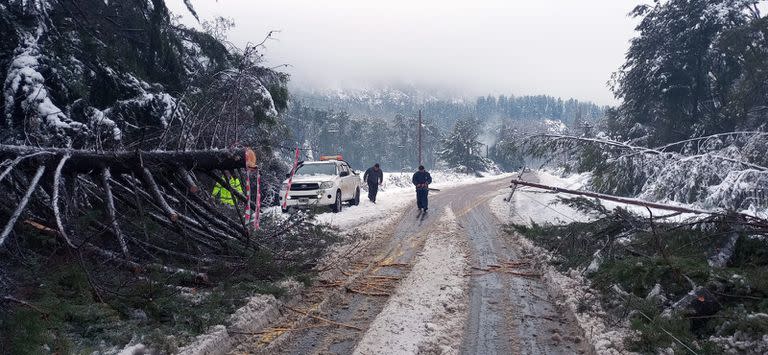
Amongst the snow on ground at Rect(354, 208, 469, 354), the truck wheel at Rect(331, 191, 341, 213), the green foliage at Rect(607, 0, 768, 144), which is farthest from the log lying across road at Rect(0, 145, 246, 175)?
the green foliage at Rect(607, 0, 768, 144)

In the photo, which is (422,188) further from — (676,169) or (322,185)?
(676,169)

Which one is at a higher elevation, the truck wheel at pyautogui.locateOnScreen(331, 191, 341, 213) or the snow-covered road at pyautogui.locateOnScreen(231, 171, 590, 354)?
the truck wheel at pyautogui.locateOnScreen(331, 191, 341, 213)

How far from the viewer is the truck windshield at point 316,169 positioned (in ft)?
50.9

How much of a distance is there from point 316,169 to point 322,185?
4.49 ft

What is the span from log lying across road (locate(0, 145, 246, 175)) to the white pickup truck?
7.58 metres

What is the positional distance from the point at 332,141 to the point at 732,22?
8186 cm

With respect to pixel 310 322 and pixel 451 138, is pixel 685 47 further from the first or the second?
pixel 451 138

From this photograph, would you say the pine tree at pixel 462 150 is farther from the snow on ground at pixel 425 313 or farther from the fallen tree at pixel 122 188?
the fallen tree at pixel 122 188

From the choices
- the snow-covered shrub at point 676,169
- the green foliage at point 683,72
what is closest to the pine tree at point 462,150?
the green foliage at point 683,72

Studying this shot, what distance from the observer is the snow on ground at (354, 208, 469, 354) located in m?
4.16

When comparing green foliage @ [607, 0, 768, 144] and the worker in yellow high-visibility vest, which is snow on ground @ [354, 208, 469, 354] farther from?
green foliage @ [607, 0, 768, 144]

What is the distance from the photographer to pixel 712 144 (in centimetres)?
961

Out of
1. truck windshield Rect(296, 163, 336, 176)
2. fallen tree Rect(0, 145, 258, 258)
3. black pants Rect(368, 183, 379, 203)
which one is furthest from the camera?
black pants Rect(368, 183, 379, 203)

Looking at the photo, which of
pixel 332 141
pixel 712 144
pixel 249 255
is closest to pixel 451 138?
pixel 332 141
